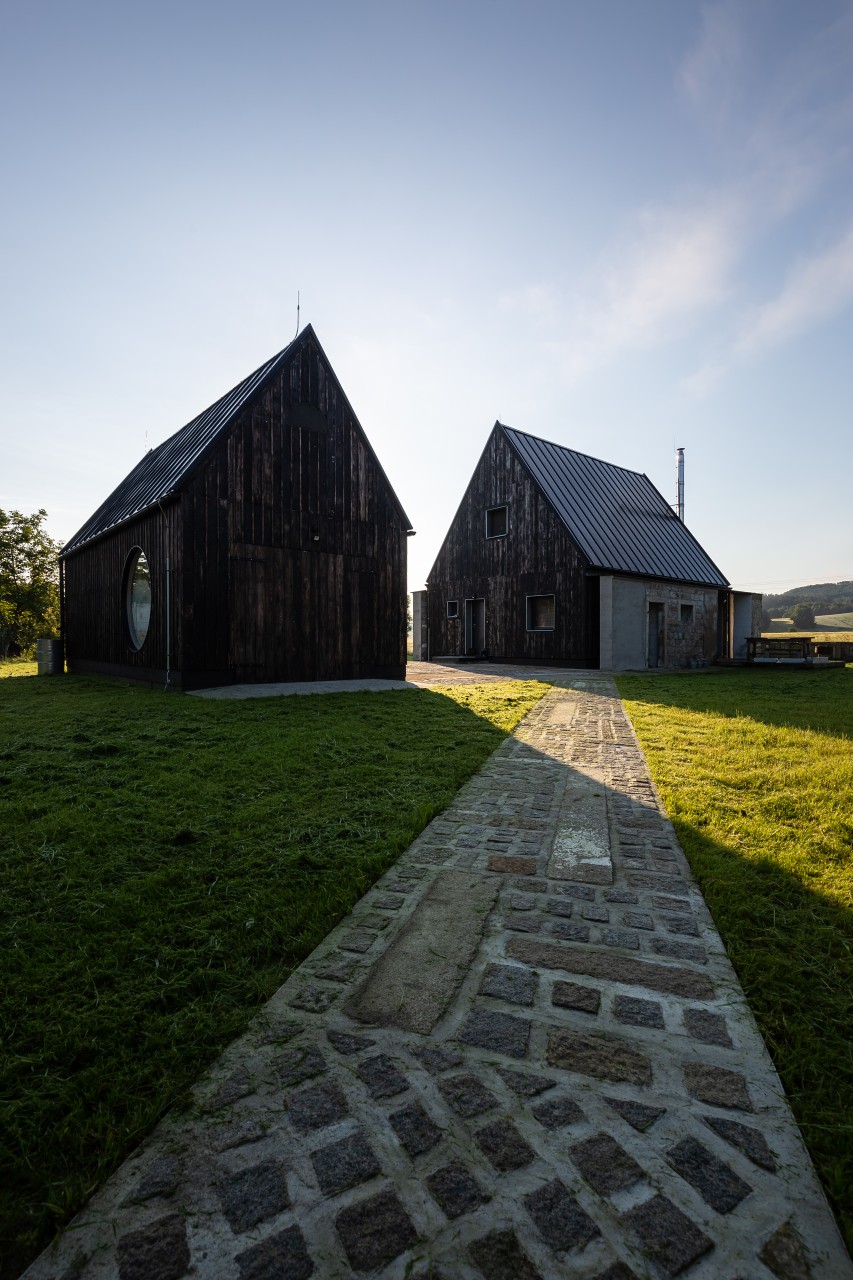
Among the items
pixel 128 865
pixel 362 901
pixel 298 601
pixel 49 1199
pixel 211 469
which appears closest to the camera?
pixel 49 1199

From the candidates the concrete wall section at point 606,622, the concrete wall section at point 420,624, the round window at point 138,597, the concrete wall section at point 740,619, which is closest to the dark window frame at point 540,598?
the concrete wall section at point 606,622

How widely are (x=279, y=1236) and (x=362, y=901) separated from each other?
1535 millimetres

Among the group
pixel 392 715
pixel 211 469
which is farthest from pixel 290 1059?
pixel 211 469

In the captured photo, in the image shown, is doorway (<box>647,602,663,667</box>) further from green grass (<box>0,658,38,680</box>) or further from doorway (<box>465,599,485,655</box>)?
green grass (<box>0,658,38,680</box>)

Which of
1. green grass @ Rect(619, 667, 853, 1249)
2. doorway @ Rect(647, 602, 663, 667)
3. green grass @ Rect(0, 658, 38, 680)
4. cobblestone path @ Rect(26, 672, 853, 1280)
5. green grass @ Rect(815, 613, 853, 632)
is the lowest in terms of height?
green grass @ Rect(0, 658, 38, 680)

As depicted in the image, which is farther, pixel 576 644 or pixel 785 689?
pixel 576 644

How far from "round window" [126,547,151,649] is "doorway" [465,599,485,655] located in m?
12.7

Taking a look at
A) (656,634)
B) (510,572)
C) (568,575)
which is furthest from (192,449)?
(656,634)

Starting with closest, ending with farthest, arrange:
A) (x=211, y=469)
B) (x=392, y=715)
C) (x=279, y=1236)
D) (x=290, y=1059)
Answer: (x=279, y=1236)
(x=290, y=1059)
(x=392, y=715)
(x=211, y=469)

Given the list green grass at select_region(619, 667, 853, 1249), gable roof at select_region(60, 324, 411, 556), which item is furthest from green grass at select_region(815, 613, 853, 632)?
green grass at select_region(619, 667, 853, 1249)

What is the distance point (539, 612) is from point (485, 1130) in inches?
780

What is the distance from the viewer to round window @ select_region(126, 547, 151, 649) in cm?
1254

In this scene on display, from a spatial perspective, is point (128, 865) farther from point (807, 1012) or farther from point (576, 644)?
point (576, 644)

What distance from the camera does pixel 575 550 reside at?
1883 cm
